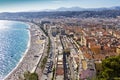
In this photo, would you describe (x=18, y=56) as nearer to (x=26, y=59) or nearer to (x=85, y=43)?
(x=26, y=59)

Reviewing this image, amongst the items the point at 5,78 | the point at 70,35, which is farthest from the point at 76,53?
the point at 70,35

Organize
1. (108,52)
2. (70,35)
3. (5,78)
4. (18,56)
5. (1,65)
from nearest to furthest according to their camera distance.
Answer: (5,78) → (108,52) → (1,65) → (18,56) → (70,35)

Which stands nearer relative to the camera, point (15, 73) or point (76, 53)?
point (15, 73)

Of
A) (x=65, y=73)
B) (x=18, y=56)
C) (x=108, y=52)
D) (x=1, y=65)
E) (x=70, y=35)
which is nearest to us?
(x=65, y=73)

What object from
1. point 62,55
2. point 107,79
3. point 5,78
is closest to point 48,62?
point 62,55

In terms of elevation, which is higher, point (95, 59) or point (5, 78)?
point (95, 59)

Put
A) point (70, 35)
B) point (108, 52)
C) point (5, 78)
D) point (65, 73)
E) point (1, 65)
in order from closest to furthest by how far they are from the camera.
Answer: point (65, 73), point (5, 78), point (108, 52), point (1, 65), point (70, 35)

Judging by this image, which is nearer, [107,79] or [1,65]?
[107,79]

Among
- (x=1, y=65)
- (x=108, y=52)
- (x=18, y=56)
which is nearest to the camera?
(x=108, y=52)

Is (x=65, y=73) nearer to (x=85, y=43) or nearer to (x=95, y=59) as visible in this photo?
(x=95, y=59)
